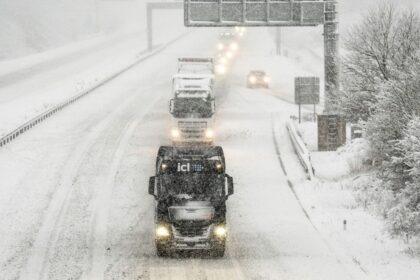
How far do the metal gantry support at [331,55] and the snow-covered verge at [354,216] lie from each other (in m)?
3.60

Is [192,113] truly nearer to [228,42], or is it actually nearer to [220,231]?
[220,231]

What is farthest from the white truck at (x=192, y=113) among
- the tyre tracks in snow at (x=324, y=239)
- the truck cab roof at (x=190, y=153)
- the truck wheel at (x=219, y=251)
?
→ the truck wheel at (x=219, y=251)

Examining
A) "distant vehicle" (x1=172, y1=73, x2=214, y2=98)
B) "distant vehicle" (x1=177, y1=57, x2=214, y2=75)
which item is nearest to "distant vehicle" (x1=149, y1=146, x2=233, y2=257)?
"distant vehicle" (x1=172, y1=73, x2=214, y2=98)

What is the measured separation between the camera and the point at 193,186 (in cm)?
2030

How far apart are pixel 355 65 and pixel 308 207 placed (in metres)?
10.9

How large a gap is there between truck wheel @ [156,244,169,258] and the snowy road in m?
0.17

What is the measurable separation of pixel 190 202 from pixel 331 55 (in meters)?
19.7

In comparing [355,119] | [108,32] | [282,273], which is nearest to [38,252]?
[282,273]

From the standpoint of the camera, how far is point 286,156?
33531 mm

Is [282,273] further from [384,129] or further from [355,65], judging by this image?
[355,65]

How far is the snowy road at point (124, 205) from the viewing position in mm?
19734

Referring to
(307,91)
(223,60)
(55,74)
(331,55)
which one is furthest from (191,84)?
(223,60)

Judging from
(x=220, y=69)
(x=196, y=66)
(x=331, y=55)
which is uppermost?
(x=331, y=55)

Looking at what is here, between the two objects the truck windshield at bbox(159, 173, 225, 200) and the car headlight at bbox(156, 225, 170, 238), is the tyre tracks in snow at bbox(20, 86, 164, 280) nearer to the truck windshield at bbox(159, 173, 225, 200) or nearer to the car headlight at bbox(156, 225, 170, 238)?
the car headlight at bbox(156, 225, 170, 238)
